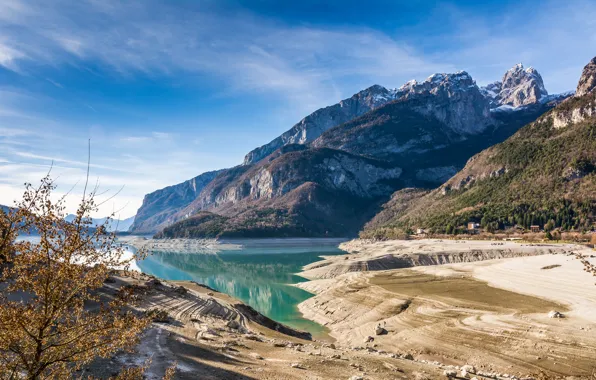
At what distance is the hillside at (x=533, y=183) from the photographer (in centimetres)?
11975

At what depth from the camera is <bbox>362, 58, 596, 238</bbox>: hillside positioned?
393 feet

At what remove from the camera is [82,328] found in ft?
24.6

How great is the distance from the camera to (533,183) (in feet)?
463


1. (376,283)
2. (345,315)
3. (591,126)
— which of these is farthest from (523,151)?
(345,315)

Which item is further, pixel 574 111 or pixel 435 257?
pixel 574 111

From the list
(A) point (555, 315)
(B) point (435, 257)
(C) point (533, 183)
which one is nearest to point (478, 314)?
(A) point (555, 315)

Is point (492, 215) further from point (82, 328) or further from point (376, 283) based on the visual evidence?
point (82, 328)

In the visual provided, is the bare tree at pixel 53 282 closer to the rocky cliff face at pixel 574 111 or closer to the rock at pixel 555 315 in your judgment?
the rock at pixel 555 315

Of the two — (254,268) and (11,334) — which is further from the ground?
(11,334)

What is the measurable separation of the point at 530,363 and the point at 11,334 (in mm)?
27362

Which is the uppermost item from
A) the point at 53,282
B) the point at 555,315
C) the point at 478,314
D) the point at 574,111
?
the point at 574,111

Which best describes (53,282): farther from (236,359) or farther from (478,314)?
(478,314)

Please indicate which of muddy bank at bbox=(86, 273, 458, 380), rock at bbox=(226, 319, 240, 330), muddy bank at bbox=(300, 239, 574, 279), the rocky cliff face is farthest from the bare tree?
the rocky cliff face

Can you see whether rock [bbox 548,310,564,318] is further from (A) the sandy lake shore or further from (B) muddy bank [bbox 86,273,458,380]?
(B) muddy bank [bbox 86,273,458,380]
